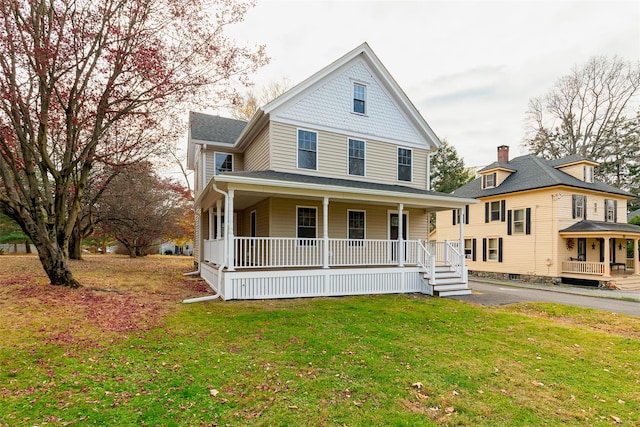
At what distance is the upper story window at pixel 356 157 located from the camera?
1329 cm

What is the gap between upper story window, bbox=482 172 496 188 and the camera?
22005mm

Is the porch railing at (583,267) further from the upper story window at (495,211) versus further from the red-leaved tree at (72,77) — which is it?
the red-leaved tree at (72,77)

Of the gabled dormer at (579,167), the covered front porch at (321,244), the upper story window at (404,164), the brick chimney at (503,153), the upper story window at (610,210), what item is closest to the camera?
the covered front porch at (321,244)

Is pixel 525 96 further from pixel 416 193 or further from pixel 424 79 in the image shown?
pixel 416 193

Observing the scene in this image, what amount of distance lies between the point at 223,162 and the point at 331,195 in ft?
24.0

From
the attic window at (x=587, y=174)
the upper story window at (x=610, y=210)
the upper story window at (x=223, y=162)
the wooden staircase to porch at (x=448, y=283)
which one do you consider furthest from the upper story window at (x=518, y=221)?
the upper story window at (x=223, y=162)

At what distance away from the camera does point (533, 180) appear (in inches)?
771

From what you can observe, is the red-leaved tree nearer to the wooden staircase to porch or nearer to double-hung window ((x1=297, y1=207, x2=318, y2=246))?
double-hung window ((x1=297, y1=207, x2=318, y2=246))

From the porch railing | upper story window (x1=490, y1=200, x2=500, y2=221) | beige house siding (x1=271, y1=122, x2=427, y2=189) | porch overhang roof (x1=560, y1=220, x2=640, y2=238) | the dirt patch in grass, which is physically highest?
beige house siding (x1=271, y1=122, x2=427, y2=189)

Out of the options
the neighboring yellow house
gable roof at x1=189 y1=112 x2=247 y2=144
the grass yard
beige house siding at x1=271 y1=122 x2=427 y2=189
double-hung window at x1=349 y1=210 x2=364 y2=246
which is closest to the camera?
the grass yard

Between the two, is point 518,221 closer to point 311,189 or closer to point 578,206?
point 578,206

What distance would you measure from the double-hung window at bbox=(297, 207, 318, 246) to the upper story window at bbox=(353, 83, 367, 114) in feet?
15.4

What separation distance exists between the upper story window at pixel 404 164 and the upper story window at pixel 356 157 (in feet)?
6.62

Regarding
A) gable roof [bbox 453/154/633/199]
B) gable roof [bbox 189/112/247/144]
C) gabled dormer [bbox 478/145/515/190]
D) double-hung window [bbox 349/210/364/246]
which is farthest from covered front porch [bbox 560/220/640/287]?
gable roof [bbox 189/112/247/144]
